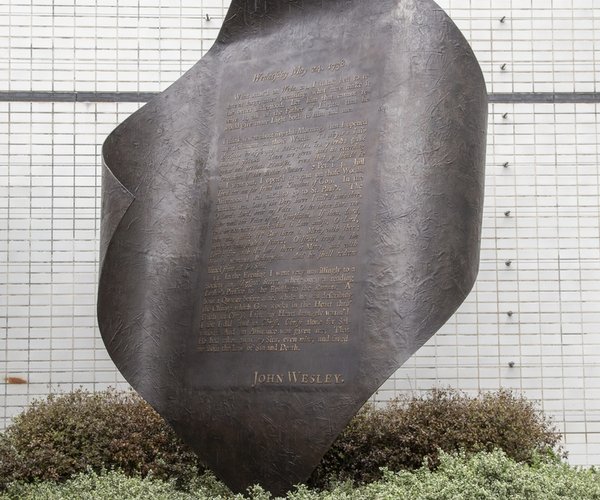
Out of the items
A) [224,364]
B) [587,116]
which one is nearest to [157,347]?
[224,364]

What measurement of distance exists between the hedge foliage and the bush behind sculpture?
270mm

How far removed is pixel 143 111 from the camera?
716 centimetres

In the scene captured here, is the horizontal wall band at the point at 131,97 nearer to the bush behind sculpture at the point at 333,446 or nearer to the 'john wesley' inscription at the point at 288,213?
the 'john wesley' inscription at the point at 288,213

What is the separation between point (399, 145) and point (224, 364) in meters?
1.86

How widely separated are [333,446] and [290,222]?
1868 millimetres

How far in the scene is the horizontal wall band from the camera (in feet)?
29.9

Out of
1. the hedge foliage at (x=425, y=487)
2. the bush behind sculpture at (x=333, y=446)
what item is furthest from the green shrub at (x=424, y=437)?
the hedge foliage at (x=425, y=487)

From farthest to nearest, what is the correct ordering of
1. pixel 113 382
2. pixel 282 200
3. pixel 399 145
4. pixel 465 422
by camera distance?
pixel 113 382 < pixel 465 422 < pixel 282 200 < pixel 399 145

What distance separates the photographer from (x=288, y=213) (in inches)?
251

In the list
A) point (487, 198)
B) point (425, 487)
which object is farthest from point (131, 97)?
point (425, 487)

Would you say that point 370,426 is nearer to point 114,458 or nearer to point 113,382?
point 114,458

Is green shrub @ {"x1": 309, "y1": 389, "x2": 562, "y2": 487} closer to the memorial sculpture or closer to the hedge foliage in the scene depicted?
the hedge foliage

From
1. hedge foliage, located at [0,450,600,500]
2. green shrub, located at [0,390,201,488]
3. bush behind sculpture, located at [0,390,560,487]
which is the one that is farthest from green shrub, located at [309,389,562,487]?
green shrub, located at [0,390,201,488]

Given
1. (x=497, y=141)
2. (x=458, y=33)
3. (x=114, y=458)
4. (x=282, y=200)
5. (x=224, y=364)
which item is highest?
(x=458, y=33)
